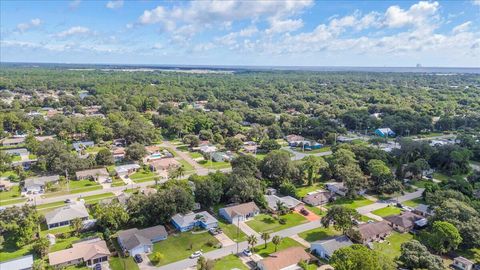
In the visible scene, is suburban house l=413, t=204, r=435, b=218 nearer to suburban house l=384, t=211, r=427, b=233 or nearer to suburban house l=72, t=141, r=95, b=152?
suburban house l=384, t=211, r=427, b=233

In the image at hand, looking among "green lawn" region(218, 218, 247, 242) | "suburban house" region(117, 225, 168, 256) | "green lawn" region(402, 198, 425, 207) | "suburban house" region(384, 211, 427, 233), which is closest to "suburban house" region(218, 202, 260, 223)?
"green lawn" region(218, 218, 247, 242)

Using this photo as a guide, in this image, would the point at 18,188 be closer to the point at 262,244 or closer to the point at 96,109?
the point at 262,244

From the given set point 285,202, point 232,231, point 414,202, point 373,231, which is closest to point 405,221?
point 373,231

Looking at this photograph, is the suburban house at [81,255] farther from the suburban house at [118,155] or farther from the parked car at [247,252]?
the suburban house at [118,155]

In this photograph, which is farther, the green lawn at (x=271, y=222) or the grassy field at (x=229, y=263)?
the green lawn at (x=271, y=222)

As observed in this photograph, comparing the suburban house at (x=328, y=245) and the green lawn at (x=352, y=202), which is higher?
the suburban house at (x=328, y=245)

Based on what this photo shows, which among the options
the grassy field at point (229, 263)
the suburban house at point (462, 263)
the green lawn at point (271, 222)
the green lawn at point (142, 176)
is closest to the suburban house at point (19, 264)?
the grassy field at point (229, 263)

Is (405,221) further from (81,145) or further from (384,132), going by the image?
(81,145)
